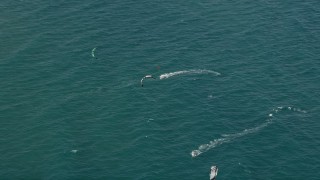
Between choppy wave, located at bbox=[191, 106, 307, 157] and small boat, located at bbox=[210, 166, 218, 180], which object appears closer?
small boat, located at bbox=[210, 166, 218, 180]

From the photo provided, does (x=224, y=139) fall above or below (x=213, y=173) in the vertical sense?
above

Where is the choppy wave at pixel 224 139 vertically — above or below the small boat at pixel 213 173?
above

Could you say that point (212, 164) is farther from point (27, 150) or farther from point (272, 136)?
point (27, 150)

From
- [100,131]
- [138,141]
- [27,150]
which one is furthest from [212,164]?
[27,150]

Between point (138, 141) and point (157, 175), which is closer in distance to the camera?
point (157, 175)

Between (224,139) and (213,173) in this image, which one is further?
(224,139)

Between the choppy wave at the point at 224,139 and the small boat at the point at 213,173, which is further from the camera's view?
the choppy wave at the point at 224,139

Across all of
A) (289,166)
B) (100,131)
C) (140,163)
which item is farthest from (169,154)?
(289,166)

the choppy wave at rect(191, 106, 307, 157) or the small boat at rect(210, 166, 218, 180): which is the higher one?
the choppy wave at rect(191, 106, 307, 157)

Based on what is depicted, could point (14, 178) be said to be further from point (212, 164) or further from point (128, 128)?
point (212, 164)
